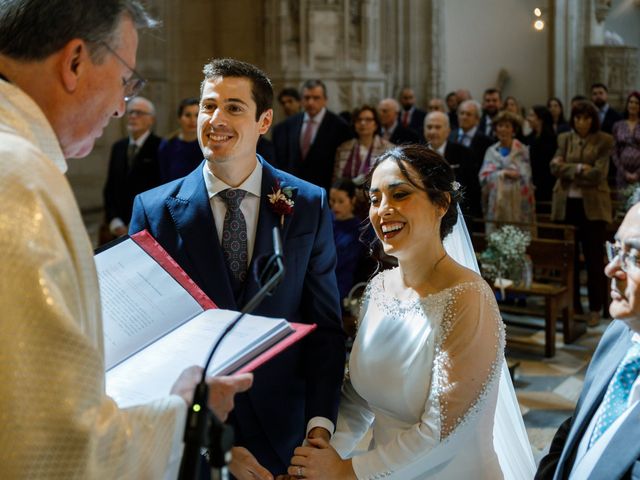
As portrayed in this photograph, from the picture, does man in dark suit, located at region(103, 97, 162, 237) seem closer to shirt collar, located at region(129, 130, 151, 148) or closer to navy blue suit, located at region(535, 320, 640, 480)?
shirt collar, located at region(129, 130, 151, 148)

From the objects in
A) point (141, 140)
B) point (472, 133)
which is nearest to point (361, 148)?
point (141, 140)

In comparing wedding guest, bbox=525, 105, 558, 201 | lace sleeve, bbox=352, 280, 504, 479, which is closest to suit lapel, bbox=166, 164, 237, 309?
lace sleeve, bbox=352, 280, 504, 479

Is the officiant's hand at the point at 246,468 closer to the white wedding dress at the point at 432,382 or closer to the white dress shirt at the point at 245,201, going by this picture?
the white wedding dress at the point at 432,382

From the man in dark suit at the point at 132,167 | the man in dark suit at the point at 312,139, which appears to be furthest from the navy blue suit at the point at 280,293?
the man in dark suit at the point at 312,139

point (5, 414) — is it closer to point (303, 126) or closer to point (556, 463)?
point (556, 463)

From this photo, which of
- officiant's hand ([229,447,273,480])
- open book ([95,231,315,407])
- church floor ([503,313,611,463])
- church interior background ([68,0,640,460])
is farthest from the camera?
church interior background ([68,0,640,460])

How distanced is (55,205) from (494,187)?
21.2 ft

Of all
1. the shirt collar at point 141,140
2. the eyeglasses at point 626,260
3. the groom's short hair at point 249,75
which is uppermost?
the groom's short hair at point 249,75

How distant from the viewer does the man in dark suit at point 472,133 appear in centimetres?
827

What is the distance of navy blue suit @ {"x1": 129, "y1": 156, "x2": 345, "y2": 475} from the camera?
7.77 ft

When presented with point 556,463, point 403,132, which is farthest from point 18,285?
point 403,132

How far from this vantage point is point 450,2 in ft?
45.3

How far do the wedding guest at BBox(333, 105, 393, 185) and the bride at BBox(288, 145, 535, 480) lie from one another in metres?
4.46

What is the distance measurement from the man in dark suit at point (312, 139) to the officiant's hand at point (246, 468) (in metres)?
5.20
